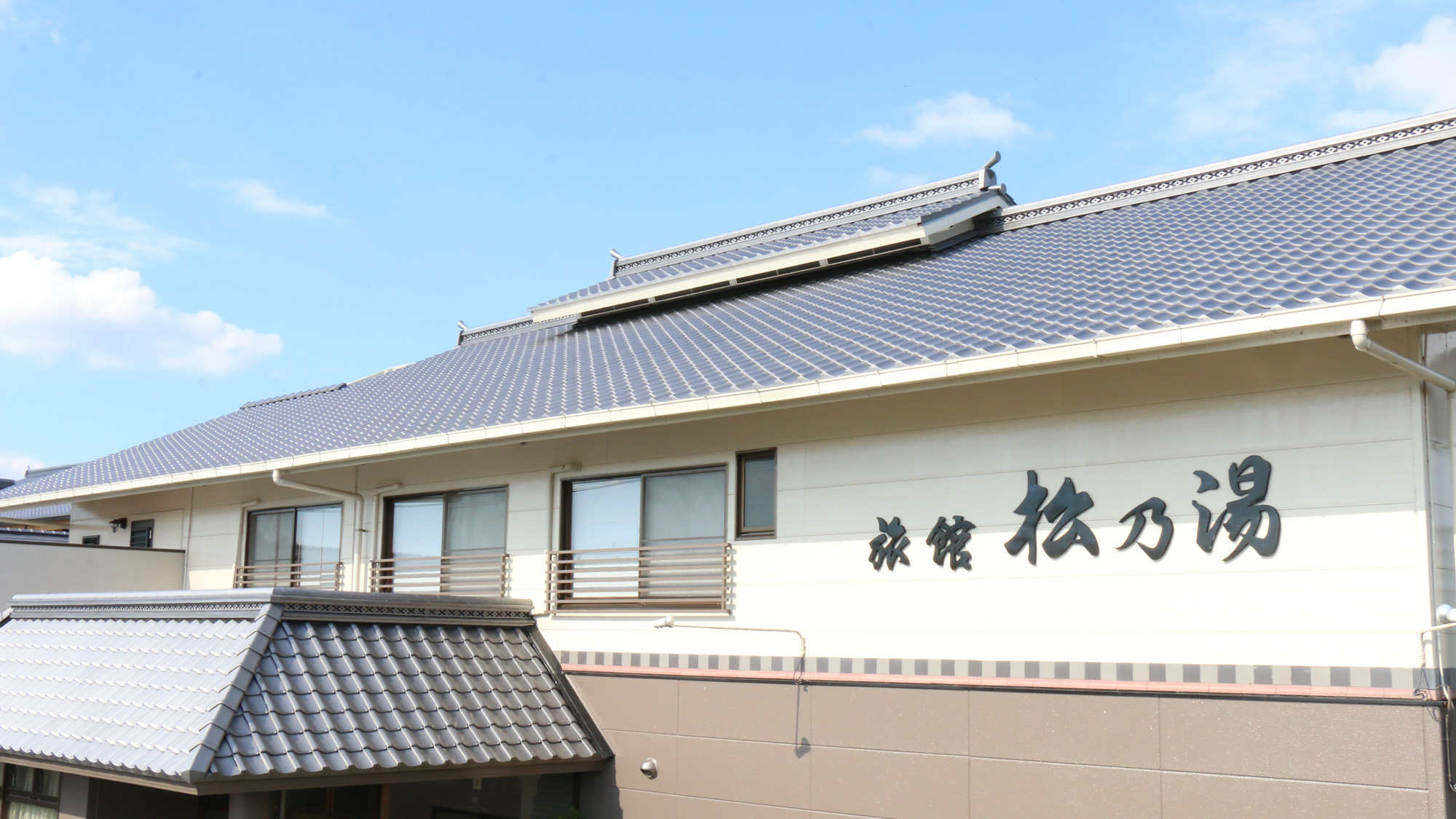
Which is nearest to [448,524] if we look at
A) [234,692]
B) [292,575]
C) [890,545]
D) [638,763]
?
[292,575]

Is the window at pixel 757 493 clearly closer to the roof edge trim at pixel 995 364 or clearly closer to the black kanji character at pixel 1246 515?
the roof edge trim at pixel 995 364

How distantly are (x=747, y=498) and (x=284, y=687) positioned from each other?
3.84 meters

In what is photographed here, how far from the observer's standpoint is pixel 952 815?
8125mm

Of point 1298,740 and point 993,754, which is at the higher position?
point 1298,740

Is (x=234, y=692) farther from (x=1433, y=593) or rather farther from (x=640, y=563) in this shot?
(x=1433, y=593)

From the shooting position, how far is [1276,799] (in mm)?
6836

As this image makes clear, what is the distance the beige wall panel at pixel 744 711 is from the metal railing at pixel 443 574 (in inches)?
106

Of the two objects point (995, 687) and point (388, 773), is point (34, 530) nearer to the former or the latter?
point (388, 773)

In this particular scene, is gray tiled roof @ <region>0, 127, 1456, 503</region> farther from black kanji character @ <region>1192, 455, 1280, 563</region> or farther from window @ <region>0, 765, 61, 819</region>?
window @ <region>0, 765, 61, 819</region>

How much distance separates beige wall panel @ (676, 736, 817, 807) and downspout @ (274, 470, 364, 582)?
16.9 ft

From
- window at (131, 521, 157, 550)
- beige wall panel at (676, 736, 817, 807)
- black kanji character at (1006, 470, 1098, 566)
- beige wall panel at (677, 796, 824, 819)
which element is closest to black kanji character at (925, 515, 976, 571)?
black kanji character at (1006, 470, 1098, 566)

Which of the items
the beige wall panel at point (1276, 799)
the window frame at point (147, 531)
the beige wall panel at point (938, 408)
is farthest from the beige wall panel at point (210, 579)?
the beige wall panel at point (1276, 799)

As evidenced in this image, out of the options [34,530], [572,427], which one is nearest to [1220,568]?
[572,427]

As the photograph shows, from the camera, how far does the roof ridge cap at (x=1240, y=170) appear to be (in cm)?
1135
